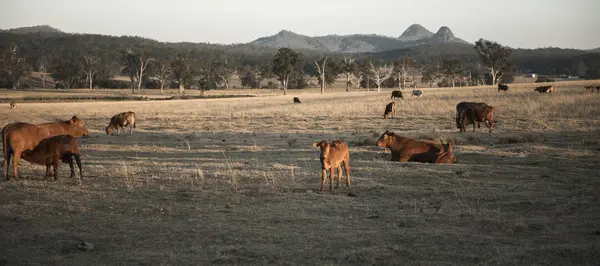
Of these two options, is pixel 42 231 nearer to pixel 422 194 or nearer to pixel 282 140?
pixel 422 194

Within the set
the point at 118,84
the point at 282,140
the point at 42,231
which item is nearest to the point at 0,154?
the point at 282,140

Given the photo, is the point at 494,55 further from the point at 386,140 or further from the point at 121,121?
the point at 386,140

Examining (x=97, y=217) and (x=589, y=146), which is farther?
A: (x=589, y=146)

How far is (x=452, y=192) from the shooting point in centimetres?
1132

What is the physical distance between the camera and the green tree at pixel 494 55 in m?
111

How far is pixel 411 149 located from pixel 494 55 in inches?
4068

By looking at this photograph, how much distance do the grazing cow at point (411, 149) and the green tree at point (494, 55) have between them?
101m

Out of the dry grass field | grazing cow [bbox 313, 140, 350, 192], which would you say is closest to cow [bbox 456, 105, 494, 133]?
the dry grass field

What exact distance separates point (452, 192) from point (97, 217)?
6.93 metres

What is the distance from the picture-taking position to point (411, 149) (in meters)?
15.6

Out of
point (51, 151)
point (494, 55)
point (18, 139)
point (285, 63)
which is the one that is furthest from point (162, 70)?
point (51, 151)

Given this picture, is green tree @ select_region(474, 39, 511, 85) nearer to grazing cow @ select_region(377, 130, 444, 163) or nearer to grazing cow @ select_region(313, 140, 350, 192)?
grazing cow @ select_region(377, 130, 444, 163)

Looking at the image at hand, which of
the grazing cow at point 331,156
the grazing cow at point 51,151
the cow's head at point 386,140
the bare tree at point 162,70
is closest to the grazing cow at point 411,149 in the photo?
the cow's head at point 386,140

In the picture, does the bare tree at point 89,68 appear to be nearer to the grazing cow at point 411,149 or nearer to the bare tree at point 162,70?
the bare tree at point 162,70
